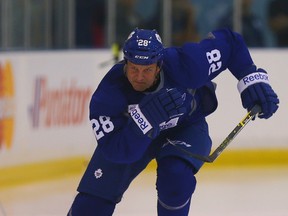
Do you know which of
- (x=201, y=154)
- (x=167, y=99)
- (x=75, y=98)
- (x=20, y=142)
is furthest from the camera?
(x=75, y=98)

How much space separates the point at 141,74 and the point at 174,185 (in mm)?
517

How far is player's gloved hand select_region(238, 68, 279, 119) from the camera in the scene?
13.8 feet

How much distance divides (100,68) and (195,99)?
3473 mm

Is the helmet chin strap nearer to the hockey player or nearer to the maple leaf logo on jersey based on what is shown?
the hockey player

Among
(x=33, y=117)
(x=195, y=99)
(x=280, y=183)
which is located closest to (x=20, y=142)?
(x=33, y=117)

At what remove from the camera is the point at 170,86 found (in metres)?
4.02

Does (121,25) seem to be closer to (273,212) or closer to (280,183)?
(280,183)

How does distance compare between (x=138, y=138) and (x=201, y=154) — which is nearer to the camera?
(x=138, y=138)

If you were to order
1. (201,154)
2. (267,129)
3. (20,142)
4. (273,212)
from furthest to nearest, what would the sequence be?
1. (267,129)
2. (20,142)
3. (273,212)
4. (201,154)

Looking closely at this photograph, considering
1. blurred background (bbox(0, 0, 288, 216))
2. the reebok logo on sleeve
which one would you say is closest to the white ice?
blurred background (bbox(0, 0, 288, 216))

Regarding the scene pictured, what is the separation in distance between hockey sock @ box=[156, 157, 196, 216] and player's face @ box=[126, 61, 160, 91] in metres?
0.40

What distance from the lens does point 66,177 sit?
7.23m

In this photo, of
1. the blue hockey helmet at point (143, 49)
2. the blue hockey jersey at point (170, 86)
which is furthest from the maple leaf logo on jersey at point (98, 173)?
the blue hockey helmet at point (143, 49)

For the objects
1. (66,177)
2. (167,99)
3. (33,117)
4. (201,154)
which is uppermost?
(167,99)
